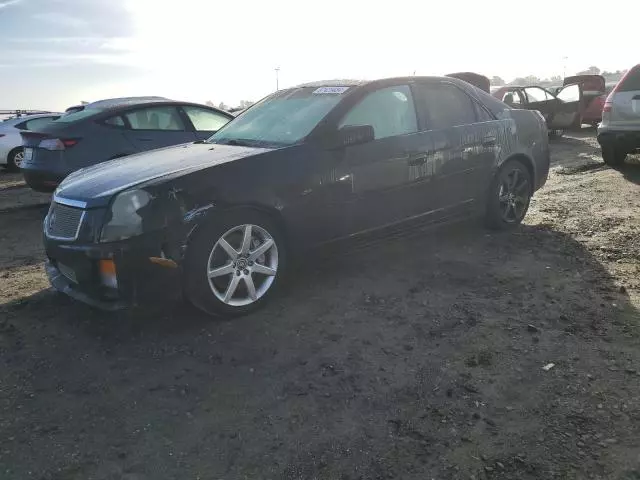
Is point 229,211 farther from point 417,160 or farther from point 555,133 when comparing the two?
point 555,133

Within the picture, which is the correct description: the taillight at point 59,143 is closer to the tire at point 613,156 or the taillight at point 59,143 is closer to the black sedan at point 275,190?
the black sedan at point 275,190

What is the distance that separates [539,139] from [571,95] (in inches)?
441

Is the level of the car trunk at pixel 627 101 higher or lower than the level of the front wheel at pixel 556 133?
higher

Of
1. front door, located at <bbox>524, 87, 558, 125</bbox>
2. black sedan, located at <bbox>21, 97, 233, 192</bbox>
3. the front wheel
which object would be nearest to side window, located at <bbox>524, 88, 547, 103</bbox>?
front door, located at <bbox>524, 87, 558, 125</bbox>

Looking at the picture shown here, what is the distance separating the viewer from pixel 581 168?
9.02 m

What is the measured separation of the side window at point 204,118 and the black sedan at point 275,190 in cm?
278

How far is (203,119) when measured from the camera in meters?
7.61

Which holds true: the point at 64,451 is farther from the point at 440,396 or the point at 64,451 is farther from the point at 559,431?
the point at 559,431

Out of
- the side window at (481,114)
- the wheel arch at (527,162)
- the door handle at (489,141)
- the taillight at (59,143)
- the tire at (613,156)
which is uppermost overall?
the side window at (481,114)

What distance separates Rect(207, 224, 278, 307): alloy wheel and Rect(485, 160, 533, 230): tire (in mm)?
2522

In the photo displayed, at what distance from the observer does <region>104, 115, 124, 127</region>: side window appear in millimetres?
6879

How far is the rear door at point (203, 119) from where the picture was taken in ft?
24.5

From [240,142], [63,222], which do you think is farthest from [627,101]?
[63,222]

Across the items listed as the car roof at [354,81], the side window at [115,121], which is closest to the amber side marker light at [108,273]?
the car roof at [354,81]
